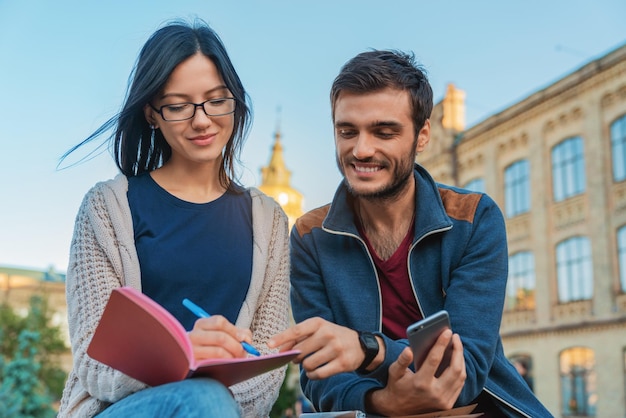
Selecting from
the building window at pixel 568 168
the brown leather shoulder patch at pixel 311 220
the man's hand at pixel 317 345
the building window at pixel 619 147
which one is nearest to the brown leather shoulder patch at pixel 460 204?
the brown leather shoulder patch at pixel 311 220

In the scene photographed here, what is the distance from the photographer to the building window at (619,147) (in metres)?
18.4

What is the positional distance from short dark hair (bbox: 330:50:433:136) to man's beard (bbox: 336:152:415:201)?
15 cm

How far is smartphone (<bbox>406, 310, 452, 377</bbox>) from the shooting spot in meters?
1.98

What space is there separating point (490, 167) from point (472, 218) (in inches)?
850

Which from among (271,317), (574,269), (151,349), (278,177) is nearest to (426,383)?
(271,317)

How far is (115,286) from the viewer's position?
2.28 metres

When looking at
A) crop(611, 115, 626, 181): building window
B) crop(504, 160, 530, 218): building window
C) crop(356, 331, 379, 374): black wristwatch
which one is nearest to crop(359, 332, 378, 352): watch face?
crop(356, 331, 379, 374): black wristwatch

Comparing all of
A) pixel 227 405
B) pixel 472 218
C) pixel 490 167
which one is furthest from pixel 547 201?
pixel 227 405

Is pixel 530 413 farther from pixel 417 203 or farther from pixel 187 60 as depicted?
pixel 187 60

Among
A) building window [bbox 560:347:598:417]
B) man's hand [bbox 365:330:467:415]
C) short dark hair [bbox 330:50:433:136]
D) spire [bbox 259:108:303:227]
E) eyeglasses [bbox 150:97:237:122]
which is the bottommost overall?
building window [bbox 560:347:598:417]

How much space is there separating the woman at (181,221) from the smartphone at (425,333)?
557 millimetres

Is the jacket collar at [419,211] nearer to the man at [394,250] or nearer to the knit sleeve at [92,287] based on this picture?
the man at [394,250]

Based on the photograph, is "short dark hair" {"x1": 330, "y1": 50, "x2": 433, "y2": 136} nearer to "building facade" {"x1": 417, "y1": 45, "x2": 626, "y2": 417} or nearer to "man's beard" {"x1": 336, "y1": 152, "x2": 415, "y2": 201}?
"man's beard" {"x1": 336, "y1": 152, "x2": 415, "y2": 201}

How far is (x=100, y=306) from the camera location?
2.23 m
